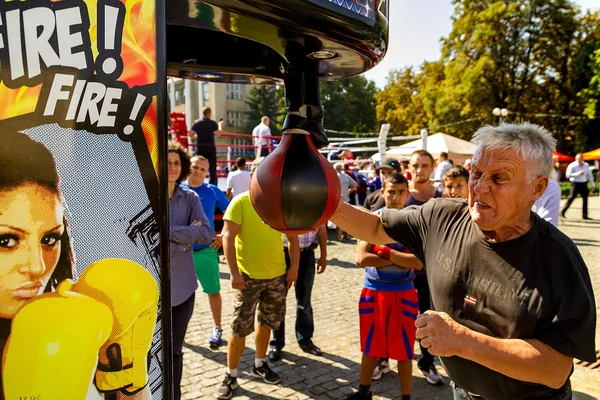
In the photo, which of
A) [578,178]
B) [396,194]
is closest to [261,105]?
[578,178]

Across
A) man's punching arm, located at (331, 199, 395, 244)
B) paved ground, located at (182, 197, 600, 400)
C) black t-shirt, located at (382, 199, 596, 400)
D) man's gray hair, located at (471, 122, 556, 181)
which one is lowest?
paved ground, located at (182, 197, 600, 400)

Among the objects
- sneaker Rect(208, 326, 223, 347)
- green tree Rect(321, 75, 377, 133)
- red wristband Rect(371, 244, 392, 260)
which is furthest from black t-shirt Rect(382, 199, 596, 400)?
green tree Rect(321, 75, 377, 133)

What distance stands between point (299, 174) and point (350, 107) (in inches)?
1935

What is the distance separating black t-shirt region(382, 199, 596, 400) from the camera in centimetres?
191

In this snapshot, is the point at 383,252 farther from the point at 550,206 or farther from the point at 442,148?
the point at 442,148

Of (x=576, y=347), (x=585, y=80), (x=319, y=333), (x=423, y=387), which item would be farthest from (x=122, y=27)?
(x=585, y=80)

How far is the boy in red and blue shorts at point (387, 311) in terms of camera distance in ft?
13.2

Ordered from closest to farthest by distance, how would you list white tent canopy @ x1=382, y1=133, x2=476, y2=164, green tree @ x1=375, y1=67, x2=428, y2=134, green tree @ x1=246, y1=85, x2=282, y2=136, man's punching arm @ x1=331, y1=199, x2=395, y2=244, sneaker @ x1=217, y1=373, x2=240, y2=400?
man's punching arm @ x1=331, y1=199, x2=395, y2=244
sneaker @ x1=217, y1=373, x2=240, y2=400
white tent canopy @ x1=382, y1=133, x2=476, y2=164
green tree @ x1=375, y1=67, x2=428, y2=134
green tree @ x1=246, y1=85, x2=282, y2=136

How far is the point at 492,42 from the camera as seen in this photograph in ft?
100

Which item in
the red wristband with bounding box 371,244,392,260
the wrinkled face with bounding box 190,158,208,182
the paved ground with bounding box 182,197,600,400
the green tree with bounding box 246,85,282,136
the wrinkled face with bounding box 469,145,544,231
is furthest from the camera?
the green tree with bounding box 246,85,282,136

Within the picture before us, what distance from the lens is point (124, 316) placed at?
97 centimetres

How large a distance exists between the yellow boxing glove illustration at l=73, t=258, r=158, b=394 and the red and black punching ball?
1.76 ft

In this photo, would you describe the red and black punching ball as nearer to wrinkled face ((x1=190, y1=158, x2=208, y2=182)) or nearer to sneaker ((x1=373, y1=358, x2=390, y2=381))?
sneaker ((x1=373, y1=358, x2=390, y2=381))

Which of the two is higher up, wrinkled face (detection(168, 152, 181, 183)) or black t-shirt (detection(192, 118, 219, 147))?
black t-shirt (detection(192, 118, 219, 147))
